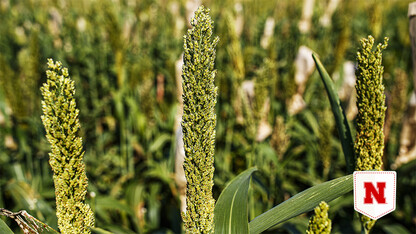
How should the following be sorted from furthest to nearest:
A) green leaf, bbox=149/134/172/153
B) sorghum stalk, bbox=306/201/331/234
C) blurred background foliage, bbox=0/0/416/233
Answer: green leaf, bbox=149/134/172/153, blurred background foliage, bbox=0/0/416/233, sorghum stalk, bbox=306/201/331/234

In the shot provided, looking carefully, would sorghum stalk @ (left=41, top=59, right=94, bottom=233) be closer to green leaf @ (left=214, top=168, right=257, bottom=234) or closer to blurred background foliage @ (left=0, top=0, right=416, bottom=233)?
green leaf @ (left=214, top=168, right=257, bottom=234)

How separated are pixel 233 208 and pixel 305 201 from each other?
198 millimetres

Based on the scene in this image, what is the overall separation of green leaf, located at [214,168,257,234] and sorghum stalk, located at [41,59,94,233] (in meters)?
0.35

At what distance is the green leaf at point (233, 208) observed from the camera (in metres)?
1.02

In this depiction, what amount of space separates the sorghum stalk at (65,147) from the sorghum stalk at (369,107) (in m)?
0.68

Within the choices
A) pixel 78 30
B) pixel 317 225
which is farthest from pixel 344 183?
pixel 78 30

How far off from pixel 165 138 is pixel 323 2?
2799 millimetres

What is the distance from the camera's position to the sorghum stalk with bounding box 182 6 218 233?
83cm

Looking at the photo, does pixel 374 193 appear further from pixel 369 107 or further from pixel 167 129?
pixel 167 129

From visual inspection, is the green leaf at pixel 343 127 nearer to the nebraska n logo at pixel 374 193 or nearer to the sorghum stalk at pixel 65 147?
the nebraska n logo at pixel 374 193

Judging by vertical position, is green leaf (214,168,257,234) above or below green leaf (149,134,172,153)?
below

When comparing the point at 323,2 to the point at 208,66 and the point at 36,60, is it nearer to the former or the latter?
the point at 36,60

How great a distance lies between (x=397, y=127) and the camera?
2.56 m

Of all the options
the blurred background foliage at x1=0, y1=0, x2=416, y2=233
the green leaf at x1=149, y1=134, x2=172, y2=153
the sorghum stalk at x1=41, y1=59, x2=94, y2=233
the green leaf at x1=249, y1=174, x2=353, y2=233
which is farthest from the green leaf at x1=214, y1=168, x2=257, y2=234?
the green leaf at x1=149, y1=134, x2=172, y2=153
